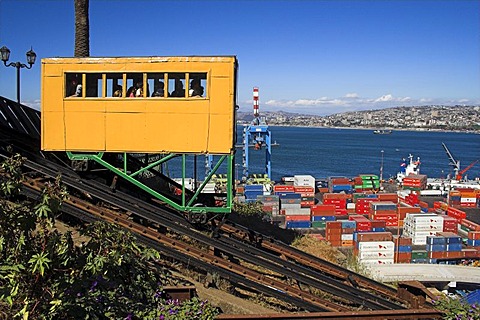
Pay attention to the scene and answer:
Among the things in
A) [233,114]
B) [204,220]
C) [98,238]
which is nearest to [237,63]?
[233,114]

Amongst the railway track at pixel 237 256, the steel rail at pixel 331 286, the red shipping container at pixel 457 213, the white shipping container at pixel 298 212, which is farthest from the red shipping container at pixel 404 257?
the steel rail at pixel 331 286

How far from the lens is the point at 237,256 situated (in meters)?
7.38

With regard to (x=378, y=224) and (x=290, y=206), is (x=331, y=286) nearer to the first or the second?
(x=378, y=224)

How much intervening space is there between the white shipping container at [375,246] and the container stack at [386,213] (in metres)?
11.3

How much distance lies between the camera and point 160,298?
17.7 ft

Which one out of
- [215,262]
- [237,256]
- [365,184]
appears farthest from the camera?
[365,184]

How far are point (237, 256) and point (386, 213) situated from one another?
122ft

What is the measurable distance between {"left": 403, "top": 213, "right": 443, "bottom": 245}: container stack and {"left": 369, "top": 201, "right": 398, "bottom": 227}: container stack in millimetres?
5098

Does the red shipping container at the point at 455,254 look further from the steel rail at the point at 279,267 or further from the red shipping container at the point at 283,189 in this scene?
the steel rail at the point at 279,267

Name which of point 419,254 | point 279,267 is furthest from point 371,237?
point 279,267

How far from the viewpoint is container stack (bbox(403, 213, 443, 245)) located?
35.0m

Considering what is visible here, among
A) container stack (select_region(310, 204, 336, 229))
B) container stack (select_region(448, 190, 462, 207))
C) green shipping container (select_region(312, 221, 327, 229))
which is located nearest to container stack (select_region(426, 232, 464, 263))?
green shipping container (select_region(312, 221, 327, 229))

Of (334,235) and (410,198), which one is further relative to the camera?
(410,198)

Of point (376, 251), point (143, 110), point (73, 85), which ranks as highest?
point (73, 85)
